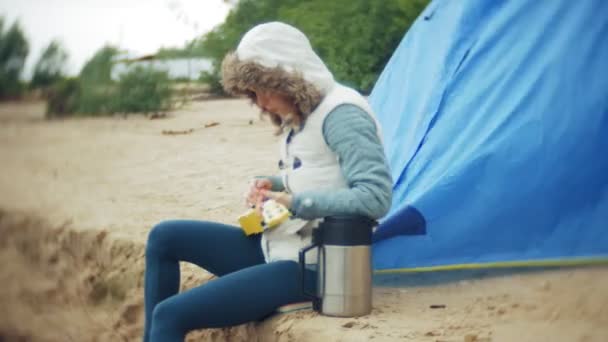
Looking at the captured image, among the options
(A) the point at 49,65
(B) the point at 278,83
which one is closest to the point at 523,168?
(B) the point at 278,83

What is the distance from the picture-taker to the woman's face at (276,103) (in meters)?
1.95

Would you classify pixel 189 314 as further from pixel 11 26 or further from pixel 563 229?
pixel 11 26

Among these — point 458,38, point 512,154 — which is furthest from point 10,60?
point 512,154

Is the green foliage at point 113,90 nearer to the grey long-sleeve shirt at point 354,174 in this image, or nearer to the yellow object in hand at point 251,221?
the yellow object in hand at point 251,221

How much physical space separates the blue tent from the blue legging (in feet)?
1.53

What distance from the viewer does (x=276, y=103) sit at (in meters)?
1.96

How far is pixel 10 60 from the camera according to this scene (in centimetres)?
322

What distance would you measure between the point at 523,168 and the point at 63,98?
132 inches

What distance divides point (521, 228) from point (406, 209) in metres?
0.31

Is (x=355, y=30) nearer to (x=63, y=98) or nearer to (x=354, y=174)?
(x=63, y=98)

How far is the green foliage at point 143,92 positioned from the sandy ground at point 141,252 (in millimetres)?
137

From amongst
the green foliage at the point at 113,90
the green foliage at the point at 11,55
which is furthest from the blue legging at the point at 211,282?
the green foliage at the point at 113,90

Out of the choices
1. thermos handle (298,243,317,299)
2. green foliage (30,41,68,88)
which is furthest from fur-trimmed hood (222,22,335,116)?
green foliage (30,41,68,88)

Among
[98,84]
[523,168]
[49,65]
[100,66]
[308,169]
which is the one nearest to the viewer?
[308,169]
